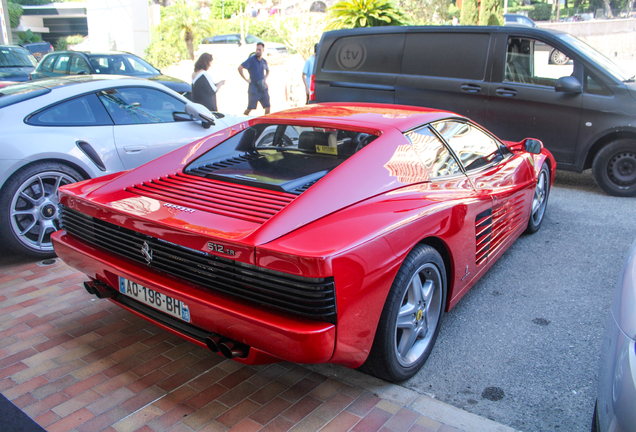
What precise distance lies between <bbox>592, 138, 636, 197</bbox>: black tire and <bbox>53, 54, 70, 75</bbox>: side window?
1099cm

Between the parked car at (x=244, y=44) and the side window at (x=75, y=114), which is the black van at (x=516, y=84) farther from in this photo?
the parked car at (x=244, y=44)

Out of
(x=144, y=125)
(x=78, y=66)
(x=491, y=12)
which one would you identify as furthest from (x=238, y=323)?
(x=491, y=12)

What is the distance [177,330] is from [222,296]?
0.35 metres

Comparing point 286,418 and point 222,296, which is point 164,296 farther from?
point 286,418

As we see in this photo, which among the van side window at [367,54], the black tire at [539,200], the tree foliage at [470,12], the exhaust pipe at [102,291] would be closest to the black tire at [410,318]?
the exhaust pipe at [102,291]

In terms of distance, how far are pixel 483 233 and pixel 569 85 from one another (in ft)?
12.0

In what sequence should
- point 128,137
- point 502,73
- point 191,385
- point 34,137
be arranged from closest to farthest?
point 191,385 < point 34,137 < point 128,137 < point 502,73

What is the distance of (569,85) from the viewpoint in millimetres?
5734

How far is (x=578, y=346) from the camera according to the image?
2840mm

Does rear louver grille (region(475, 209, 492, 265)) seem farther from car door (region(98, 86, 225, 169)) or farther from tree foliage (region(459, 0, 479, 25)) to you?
tree foliage (region(459, 0, 479, 25))

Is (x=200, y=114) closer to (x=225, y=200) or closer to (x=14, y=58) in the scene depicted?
(x=225, y=200)

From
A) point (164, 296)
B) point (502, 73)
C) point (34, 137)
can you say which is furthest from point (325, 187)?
point (502, 73)

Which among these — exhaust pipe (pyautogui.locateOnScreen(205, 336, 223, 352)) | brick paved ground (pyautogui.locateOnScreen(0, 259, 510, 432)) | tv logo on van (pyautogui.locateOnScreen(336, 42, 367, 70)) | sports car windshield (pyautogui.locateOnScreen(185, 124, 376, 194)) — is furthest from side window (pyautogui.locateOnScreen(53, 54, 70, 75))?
exhaust pipe (pyautogui.locateOnScreen(205, 336, 223, 352))

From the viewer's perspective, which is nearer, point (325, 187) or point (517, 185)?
point (325, 187)
